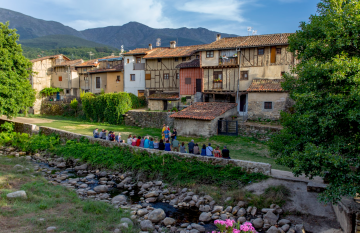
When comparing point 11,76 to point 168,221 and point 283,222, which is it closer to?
point 168,221

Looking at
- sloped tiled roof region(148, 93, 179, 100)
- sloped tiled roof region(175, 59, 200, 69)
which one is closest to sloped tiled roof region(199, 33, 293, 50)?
sloped tiled roof region(175, 59, 200, 69)

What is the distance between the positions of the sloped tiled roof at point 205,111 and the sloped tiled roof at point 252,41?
21.9 feet

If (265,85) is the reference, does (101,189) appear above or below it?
below

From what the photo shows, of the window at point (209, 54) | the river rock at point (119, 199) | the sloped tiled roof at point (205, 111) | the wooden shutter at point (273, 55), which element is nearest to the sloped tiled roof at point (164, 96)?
the sloped tiled roof at point (205, 111)

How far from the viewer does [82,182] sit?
16906 millimetres

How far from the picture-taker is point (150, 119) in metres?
29.5

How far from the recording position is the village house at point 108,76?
40562mm

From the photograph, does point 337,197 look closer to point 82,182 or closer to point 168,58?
point 82,182

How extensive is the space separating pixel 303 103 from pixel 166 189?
9215 millimetres

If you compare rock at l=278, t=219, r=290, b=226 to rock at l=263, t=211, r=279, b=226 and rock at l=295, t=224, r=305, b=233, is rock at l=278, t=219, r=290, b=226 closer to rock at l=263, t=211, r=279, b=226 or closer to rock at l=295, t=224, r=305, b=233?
rock at l=263, t=211, r=279, b=226

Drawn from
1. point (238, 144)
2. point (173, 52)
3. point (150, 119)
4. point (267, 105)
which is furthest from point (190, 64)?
point (238, 144)

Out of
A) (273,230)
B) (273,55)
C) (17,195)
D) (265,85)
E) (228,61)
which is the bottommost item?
(273,230)

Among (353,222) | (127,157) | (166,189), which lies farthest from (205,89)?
(353,222)

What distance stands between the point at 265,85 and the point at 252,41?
564cm
